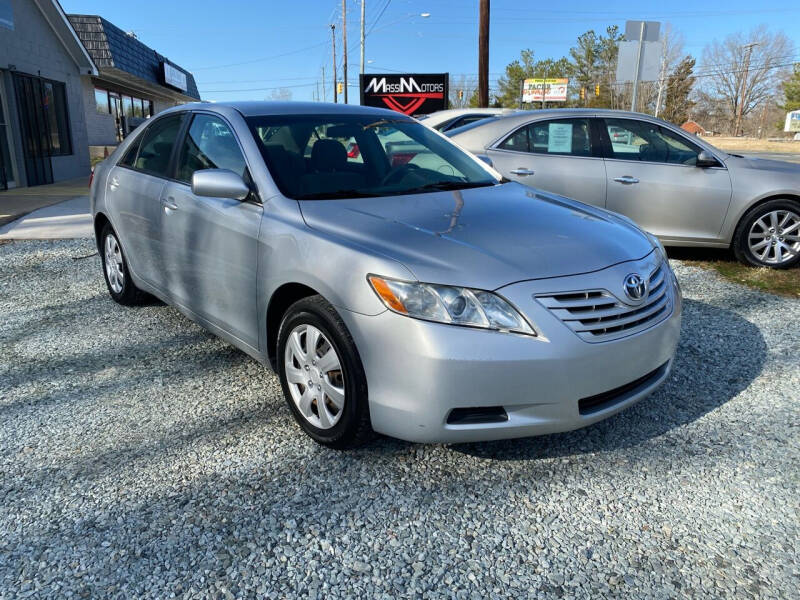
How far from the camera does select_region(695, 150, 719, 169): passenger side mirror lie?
A: 20.5ft

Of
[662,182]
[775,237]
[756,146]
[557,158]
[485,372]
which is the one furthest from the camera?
[756,146]

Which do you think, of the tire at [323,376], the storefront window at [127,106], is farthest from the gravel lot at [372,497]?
the storefront window at [127,106]

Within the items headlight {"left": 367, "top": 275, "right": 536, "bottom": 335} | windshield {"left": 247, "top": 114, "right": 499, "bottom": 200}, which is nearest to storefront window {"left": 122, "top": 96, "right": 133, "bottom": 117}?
windshield {"left": 247, "top": 114, "right": 499, "bottom": 200}

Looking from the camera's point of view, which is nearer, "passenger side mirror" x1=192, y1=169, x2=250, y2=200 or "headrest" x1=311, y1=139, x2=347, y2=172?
"passenger side mirror" x1=192, y1=169, x2=250, y2=200

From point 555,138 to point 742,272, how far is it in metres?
2.34

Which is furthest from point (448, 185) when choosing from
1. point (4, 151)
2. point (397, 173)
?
Result: point (4, 151)

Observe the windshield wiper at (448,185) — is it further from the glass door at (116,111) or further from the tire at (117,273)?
the glass door at (116,111)

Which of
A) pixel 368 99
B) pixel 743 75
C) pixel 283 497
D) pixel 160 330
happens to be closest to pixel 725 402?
pixel 283 497

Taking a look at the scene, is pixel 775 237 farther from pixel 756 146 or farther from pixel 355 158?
pixel 756 146

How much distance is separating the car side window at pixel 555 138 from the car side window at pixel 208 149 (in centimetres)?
388

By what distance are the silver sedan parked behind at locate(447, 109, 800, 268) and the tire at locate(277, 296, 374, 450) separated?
443 cm

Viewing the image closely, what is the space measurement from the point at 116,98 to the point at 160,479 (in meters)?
26.3

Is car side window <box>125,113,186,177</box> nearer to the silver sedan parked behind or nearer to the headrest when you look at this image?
the headrest

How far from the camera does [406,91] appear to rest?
2011 cm
